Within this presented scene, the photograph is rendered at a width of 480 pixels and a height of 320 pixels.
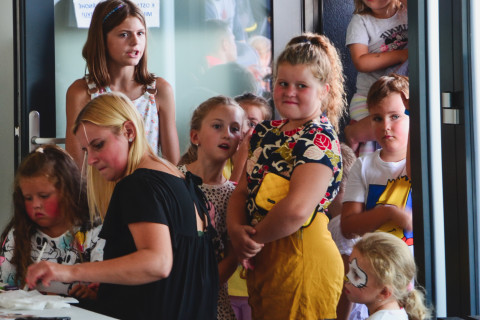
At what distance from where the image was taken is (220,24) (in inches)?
146

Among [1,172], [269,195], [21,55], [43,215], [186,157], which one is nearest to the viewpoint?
[269,195]

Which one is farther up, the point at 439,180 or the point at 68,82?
the point at 68,82

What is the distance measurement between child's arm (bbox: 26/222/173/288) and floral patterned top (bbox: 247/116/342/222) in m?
0.56

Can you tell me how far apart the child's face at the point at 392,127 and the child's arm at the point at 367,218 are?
23 centimetres

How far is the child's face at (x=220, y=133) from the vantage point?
8.43ft

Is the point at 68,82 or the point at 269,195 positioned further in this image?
the point at 68,82

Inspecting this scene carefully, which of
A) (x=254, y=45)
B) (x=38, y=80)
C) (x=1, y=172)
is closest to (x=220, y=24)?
(x=254, y=45)

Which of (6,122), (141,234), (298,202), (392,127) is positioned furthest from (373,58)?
(6,122)

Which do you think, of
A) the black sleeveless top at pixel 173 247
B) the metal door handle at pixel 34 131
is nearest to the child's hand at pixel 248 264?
the black sleeveless top at pixel 173 247

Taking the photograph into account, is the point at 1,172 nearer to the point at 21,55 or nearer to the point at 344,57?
the point at 21,55

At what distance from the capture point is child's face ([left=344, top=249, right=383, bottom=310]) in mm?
1990

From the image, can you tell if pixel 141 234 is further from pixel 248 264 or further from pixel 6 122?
pixel 6 122

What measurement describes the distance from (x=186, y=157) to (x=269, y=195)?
0.64 metres

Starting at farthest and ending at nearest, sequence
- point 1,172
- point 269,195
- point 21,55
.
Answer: point 1,172, point 21,55, point 269,195
